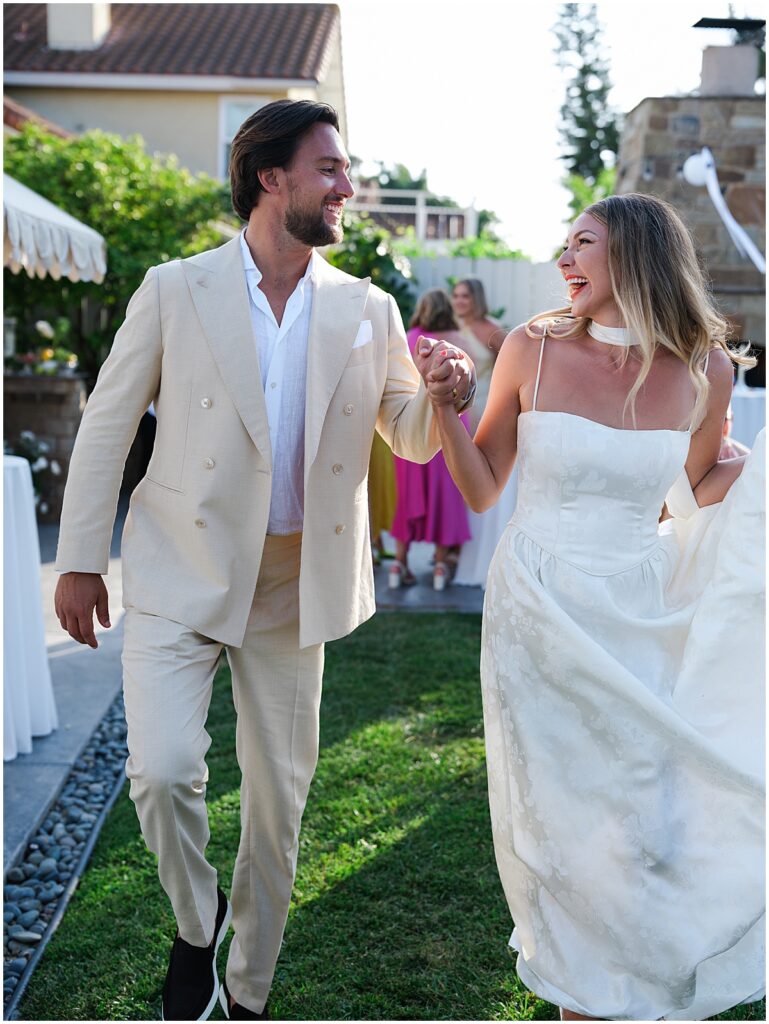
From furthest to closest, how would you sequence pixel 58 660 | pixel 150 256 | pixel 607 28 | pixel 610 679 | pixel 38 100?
pixel 607 28 → pixel 38 100 → pixel 150 256 → pixel 58 660 → pixel 610 679

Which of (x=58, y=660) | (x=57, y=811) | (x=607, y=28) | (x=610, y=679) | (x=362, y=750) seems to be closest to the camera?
(x=610, y=679)

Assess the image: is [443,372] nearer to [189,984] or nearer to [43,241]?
[189,984]

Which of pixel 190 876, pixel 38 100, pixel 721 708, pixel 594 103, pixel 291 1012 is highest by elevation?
pixel 594 103

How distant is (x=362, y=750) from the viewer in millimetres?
5305

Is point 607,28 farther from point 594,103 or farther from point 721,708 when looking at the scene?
point 721,708

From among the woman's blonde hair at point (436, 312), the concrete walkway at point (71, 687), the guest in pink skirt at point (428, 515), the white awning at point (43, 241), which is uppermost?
the white awning at point (43, 241)

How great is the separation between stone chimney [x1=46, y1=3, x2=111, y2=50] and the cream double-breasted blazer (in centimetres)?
2138

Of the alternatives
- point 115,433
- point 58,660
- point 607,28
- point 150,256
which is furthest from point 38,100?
point 607,28

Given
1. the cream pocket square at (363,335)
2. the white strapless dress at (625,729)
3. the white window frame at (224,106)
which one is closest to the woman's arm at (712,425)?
the white strapless dress at (625,729)

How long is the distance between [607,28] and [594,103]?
327 cm

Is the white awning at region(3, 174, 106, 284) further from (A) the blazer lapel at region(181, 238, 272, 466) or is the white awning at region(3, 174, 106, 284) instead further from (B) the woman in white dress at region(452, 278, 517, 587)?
(A) the blazer lapel at region(181, 238, 272, 466)

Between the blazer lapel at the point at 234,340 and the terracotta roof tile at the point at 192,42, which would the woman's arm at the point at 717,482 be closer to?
the blazer lapel at the point at 234,340

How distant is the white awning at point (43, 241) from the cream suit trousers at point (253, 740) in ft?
16.7

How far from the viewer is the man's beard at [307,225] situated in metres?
3.01
